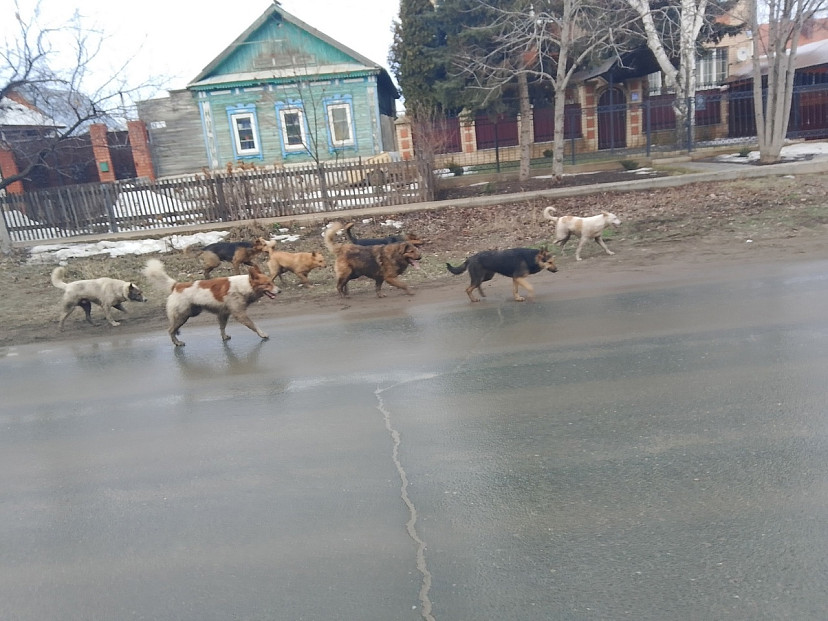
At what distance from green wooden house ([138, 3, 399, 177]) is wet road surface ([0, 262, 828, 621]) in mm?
24362

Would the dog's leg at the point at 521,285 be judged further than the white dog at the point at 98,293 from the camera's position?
No

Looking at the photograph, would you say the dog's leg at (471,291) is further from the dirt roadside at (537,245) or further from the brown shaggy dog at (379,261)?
the brown shaggy dog at (379,261)

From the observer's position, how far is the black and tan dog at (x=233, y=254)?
13.0 metres

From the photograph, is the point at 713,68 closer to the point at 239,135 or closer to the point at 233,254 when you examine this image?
the point at 239,135

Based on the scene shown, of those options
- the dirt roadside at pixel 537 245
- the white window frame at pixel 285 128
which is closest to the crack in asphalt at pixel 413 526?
the dirt roadside at pixel 537 245

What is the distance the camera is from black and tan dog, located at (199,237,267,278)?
1303 centimetres

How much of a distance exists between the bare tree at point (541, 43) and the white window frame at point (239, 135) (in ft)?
36.3

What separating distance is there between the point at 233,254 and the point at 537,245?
257 inches

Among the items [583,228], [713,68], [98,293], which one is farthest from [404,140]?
[98,293]

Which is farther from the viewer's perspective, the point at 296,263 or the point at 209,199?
the point at 209,199

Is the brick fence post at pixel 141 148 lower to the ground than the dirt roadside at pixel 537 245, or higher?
higher

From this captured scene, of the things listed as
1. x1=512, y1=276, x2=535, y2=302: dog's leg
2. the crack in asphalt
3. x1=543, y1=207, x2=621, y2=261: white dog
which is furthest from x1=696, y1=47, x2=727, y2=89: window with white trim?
the crack in asphalt

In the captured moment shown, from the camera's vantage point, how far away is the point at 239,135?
3097cm

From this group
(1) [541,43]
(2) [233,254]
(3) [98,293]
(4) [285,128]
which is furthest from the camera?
(4) [285,128]
